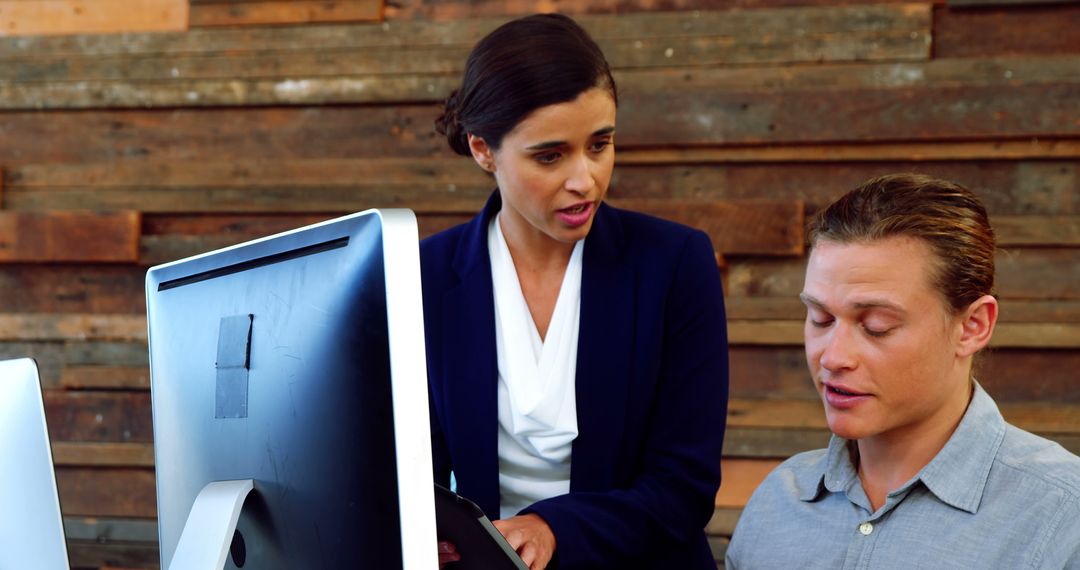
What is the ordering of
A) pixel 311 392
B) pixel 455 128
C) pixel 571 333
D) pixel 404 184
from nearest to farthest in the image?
pixel 311 392 < pixel 571 333 < pixel 455 128 < pixel 404 184

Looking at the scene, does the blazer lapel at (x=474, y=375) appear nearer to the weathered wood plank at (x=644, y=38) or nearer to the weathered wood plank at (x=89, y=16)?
the weathered wood plank at (x=644, y=38)

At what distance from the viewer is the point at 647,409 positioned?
69.0 inches

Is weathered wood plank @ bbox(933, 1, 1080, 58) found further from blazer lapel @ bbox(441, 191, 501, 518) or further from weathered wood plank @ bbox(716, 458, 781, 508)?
blazer lapel @ bbox(441, 191, 501, 518)

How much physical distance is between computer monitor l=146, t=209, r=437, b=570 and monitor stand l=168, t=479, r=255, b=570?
0.04ft

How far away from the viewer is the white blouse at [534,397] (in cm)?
173

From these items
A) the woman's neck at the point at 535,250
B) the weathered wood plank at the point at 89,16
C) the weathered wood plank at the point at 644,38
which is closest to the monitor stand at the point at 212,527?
the woman's neck at the point at 535,250

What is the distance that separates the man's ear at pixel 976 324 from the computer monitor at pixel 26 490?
1032 millimetres

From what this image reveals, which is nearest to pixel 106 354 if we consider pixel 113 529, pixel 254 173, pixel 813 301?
pixel 113 529

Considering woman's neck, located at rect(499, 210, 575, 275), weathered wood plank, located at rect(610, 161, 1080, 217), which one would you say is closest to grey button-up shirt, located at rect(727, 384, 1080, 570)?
woman's neck, located at rect(499, 210, 575, 275)

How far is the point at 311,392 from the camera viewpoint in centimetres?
94

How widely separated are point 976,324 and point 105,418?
3219mm

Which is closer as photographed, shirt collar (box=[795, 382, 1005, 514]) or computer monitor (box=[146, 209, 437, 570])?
computer monitor (box=[146, 209, 437, 570])

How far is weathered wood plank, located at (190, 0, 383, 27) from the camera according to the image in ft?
12.1

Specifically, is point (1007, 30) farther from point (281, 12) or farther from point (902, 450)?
point (902, 450)
